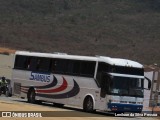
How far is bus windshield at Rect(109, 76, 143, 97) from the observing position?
29625mm

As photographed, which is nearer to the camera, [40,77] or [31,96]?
[40,77]

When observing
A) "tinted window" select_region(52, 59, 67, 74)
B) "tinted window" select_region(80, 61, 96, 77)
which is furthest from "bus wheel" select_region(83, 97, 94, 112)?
"tinted window" select_region(52, 59, 67, 74)

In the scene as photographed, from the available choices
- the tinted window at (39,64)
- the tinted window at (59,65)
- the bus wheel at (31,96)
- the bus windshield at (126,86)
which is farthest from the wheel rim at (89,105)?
the bus wheel at (31,96)

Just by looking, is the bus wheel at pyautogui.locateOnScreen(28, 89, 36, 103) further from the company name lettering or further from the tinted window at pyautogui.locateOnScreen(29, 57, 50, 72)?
the tinted window at pyautogui.locateOnScreen(29, 57, 50, 72)

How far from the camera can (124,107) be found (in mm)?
29797

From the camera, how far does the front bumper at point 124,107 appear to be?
2945 cm

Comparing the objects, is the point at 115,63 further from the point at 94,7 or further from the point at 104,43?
the point at 94,7

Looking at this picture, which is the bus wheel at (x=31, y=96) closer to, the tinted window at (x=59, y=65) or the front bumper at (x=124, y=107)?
the tinted window at (x=59, y=65)

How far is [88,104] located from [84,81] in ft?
4.18

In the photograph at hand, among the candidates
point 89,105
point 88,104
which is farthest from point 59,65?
point 89,105

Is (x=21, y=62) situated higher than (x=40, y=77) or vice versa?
(x=21, y=62)

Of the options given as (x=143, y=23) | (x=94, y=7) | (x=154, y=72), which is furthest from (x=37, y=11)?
(x=154, y=72)

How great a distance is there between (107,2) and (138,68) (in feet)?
279

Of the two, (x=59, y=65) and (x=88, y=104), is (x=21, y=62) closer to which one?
(x=59, y=65)
